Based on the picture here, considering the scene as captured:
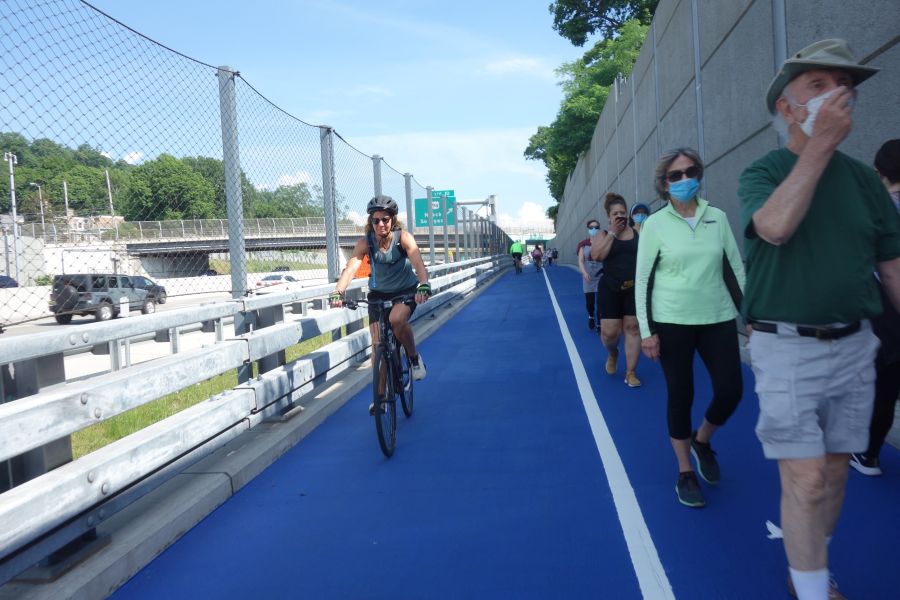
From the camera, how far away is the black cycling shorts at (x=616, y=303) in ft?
25.3

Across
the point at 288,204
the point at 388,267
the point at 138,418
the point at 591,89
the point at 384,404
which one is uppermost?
the point at 591,89

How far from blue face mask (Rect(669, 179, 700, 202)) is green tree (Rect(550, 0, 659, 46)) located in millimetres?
45268

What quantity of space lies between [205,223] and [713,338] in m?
3.60

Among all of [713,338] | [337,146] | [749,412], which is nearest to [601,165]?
[337,146]

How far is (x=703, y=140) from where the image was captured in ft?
34.2

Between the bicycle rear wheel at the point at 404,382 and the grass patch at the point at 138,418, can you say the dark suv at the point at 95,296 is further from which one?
the bicycle rear wheel at the point at 404,382

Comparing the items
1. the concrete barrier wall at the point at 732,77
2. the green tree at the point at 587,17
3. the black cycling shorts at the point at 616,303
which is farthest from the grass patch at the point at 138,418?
the green tree at the point at 587,17

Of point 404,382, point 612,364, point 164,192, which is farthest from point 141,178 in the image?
point 612,364

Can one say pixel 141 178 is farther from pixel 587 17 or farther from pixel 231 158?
pixel 587 17

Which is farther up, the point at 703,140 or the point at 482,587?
the point at 703,140

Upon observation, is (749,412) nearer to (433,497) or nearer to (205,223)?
(433,497)

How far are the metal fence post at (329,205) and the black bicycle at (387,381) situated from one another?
242cm

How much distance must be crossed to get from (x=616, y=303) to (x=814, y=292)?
531cm

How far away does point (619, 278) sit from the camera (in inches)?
299
